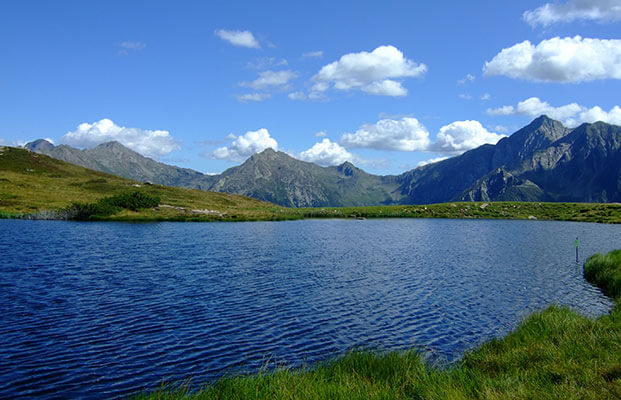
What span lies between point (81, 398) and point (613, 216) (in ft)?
581

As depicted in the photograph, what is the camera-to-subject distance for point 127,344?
2058 centimetres

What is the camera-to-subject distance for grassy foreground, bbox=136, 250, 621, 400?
1188 centimetres

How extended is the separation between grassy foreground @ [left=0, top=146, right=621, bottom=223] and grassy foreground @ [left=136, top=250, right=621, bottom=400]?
Answer: 10838cm

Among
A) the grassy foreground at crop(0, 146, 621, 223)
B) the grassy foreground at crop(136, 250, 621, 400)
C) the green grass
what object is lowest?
the green grass

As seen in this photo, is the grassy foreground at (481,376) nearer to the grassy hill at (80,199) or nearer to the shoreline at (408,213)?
the shoreline at (408,213)

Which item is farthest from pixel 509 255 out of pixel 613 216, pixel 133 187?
pixel 133 187

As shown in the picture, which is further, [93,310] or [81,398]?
[93,310]

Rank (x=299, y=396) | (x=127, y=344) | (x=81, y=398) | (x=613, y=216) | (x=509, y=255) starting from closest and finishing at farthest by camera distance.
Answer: (x=299, y=396) → (x=81, y=398) → (x=127, y=344) → (x=509, y=255) → (x=613, y=216)

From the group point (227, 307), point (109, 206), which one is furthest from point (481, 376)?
point (109, 206)

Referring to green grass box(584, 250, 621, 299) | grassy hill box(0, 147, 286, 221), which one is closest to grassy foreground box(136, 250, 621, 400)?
green grass box(584, 250, 621, 299)

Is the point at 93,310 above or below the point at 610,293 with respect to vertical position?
above

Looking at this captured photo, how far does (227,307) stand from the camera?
1094 inches

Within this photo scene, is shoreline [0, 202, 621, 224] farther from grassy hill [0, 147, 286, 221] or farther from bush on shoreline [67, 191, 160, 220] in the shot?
bush on shoreline [67, 191, 160, 220]

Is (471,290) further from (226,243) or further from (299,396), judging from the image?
(226,243)
